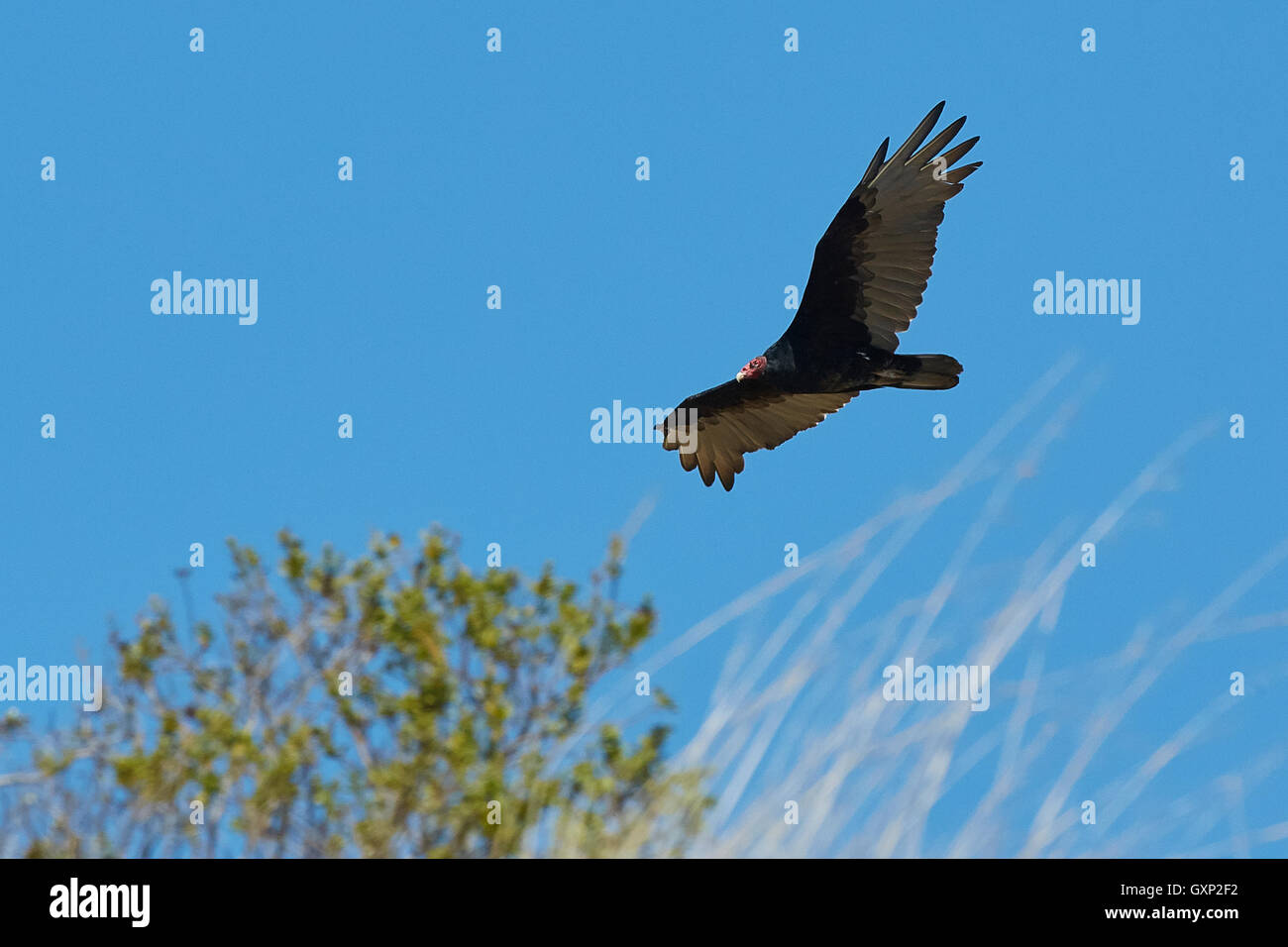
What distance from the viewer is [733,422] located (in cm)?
1168

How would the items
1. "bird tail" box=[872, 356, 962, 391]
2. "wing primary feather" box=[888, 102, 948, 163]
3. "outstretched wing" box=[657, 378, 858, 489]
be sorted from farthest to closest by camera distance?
1. "outstretched wing" box=[657, 378, 858, 489]
2. "bird tail" box=[872, 356, 962, 391]
3. "wing primary feather" box=[888, 102, 948, 163]

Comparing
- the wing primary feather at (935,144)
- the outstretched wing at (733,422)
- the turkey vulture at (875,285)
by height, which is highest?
the wing primary feather at (935,144)

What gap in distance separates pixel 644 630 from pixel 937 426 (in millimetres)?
2931

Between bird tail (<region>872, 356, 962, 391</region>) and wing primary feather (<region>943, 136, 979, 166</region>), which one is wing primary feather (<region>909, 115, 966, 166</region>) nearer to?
wing primary feather (<region>943, 136, 979, 166</region>)

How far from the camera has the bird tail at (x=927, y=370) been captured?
32.6 ft

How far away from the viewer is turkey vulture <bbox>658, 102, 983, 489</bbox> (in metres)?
9.73

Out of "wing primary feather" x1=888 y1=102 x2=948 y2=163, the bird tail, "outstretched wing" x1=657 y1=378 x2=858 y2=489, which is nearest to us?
"wing primary feather" x1=888 y1=102 x2=948 y2=163

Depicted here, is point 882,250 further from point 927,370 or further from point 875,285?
point 927,370

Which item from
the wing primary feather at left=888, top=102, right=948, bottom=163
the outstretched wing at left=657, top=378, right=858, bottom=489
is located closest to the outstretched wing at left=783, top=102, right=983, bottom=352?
the wing primary feather at left=888, top=102, right=948, bottom=163

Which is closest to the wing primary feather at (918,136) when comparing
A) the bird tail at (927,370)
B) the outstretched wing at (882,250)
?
the outstretched wing at (882,250)

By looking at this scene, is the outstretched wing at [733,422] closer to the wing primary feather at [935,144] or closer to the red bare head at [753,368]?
the red bare head at [753,368]
